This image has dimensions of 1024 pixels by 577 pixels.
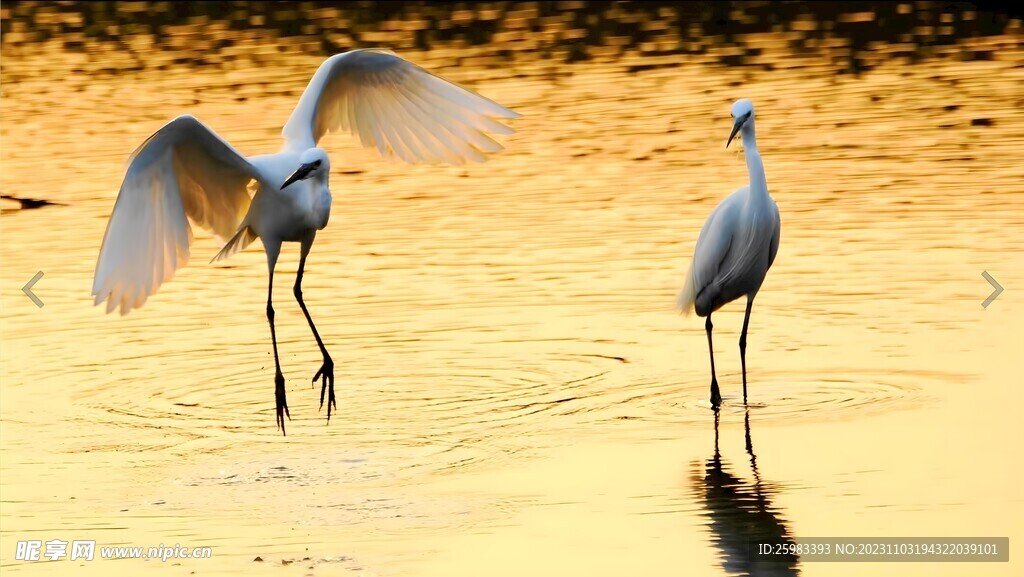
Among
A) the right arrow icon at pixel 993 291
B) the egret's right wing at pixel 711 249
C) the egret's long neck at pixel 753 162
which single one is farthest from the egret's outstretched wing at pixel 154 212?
the right arrow icon at pixel 993 291

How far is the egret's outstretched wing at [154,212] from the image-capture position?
9.23 metres

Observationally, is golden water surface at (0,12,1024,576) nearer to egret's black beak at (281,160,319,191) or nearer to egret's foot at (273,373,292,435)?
egret's foot at (273,373,292,435)

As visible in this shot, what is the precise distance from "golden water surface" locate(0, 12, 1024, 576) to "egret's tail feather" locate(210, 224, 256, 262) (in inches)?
30.9

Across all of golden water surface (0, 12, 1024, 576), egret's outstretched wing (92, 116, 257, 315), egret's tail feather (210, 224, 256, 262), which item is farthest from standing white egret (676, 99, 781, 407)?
egret's outstretched wing (92, 116, 257, 315)

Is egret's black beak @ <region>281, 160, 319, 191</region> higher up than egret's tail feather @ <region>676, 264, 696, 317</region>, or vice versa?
egret's black beak @ <region>281, 160, 319, 191</region>

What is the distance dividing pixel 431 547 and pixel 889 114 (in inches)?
437

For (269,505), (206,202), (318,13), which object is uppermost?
(206,202)

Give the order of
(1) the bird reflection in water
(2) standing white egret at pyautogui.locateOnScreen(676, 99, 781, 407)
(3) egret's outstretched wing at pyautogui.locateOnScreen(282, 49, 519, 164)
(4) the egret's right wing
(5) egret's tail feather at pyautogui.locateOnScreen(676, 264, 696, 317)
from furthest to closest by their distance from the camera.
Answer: (5) egret's tail feather at pyautogui.locateOnScreen(676, 264, 696, 317) → (4) the egret's right wing → (2) standing white egret at pyautogui.locateOnScreen(676, 99, 781, 407) → (3) egret's outstretched wing at pyautogui.locateOnScreen(282, 49, 519, 164) → (1) the bird reflection in water

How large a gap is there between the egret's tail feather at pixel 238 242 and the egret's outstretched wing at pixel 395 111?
1.83 ft

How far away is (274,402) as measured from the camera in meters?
10.3

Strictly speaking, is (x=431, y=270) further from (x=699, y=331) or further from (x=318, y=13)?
(x=318, y=13)

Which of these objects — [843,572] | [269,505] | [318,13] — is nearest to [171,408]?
[269,505]

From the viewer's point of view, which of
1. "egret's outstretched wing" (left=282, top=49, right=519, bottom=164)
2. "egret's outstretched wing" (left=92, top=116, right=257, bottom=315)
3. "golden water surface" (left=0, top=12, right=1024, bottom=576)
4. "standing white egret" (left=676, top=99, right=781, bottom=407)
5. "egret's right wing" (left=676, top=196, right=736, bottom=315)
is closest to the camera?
"golden water surface" (left=0, top=12, right=1024, bottom=576)

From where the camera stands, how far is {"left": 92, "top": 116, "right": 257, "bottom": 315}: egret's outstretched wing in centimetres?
923
